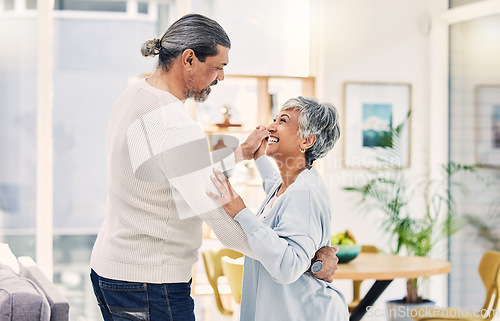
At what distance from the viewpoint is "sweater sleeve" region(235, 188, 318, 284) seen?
5.57 ft

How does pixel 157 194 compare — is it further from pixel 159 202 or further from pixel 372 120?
pixel 372 120

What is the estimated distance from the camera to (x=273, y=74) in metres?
5.28

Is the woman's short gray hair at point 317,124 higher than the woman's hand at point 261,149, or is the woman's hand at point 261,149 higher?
the woman's short gray hair at point 317,124

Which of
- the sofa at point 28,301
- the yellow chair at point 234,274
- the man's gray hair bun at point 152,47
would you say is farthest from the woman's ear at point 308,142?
the yellow chair at point 234,274

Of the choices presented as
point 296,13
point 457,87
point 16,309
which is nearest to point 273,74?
point 296,13

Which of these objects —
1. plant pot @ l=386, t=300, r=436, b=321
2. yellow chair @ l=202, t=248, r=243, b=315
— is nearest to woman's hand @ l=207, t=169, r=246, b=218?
yellow chair @ l=202, t=248, r=243, b=315

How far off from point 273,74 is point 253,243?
372cm

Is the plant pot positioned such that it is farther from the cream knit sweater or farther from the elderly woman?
the cream knit sweater

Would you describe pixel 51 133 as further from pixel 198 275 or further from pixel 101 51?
pixel 198 275

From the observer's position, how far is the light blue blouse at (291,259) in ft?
5.62

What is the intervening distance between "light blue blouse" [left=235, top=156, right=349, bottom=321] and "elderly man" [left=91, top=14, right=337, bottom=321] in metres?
0.08

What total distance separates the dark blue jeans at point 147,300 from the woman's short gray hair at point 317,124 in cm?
63

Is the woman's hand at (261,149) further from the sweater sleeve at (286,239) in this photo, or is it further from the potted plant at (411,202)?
the potted plant at (411,202)

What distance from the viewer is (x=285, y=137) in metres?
2.02
